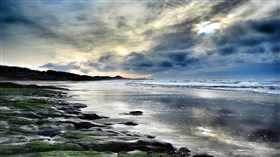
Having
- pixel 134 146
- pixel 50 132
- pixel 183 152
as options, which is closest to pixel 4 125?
pixel 50 132

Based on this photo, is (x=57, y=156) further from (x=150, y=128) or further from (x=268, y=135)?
(x=268, y=135)

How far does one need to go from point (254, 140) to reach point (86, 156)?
10246mm

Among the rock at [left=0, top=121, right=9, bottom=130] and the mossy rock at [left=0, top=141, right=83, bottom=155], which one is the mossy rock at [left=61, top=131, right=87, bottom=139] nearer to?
the mossy rock at [left=0, top=141, right=83, bottom=155]

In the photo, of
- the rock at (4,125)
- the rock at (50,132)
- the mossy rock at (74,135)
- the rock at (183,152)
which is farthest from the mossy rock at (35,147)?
the rock at (183,152)

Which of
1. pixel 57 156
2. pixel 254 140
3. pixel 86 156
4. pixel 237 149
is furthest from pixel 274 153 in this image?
pixel 57 156

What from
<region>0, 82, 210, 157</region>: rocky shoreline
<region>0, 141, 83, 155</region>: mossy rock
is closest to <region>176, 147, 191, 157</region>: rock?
<region>0, 82, 210, 157</region>: rocky shoreline

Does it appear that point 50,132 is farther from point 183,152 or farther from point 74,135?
point 183,152

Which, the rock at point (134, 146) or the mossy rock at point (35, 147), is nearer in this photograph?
the mossy rock at point (35, 147)

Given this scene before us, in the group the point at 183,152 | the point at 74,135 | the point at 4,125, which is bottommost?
the point at 183,152

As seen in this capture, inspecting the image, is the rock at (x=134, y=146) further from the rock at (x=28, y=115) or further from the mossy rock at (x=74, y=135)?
the rock at (x=28, y=115)

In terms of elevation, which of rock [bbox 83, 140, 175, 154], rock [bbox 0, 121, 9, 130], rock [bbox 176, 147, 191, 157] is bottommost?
rock [bbox 176, 147, 191, 157]

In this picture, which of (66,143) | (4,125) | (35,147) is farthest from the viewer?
(4,125)

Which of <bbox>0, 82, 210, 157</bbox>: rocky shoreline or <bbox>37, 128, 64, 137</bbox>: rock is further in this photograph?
<bbox>37, 128, 64, 137</bbox>: rock

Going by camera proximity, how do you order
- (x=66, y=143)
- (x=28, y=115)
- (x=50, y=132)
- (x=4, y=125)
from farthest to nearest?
1. (x=28, y=115)
2. (x=50, y=132)
3. (x=4, y=125)
4. (x=66, y=143)
